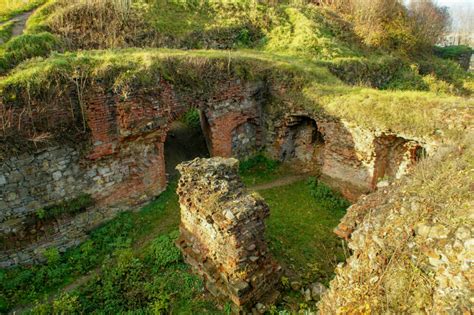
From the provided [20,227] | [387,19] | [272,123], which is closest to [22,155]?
[20,227]

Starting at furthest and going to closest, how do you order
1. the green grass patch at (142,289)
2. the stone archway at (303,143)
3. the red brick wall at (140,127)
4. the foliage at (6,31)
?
the foliage at (6,31) < the stone archway at (303,143) < the red brick wall at (140,127) < the green grass patch at (142,289)

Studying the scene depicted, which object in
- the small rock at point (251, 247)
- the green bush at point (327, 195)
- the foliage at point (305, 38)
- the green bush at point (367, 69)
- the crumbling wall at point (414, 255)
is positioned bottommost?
the green bush at point (327, 195)

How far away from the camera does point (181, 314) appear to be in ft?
22.1

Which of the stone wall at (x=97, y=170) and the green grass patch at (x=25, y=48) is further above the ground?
the green grass patch at (x=25, y=48)

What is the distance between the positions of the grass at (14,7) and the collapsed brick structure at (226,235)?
11.7 meters

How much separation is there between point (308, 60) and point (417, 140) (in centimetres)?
679

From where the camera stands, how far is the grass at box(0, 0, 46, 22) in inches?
555

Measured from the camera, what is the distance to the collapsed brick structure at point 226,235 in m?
6.47

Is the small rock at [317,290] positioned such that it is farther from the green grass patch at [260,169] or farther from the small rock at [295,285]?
the green grass patch at [260,169]

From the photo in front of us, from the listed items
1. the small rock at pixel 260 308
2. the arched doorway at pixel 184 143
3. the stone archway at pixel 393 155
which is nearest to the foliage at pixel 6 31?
the arched doorway at pixel 184 143

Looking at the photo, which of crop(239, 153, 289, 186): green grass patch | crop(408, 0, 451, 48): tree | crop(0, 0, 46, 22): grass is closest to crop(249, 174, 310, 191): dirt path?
crop(239, 153, 289, 186): green grass patch

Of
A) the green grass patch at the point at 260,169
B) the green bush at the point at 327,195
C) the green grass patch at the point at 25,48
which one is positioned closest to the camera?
the green bush at the point at 327,195

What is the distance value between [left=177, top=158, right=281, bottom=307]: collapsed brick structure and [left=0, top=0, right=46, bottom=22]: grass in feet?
38.5

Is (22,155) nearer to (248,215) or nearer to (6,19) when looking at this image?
(248,215)
